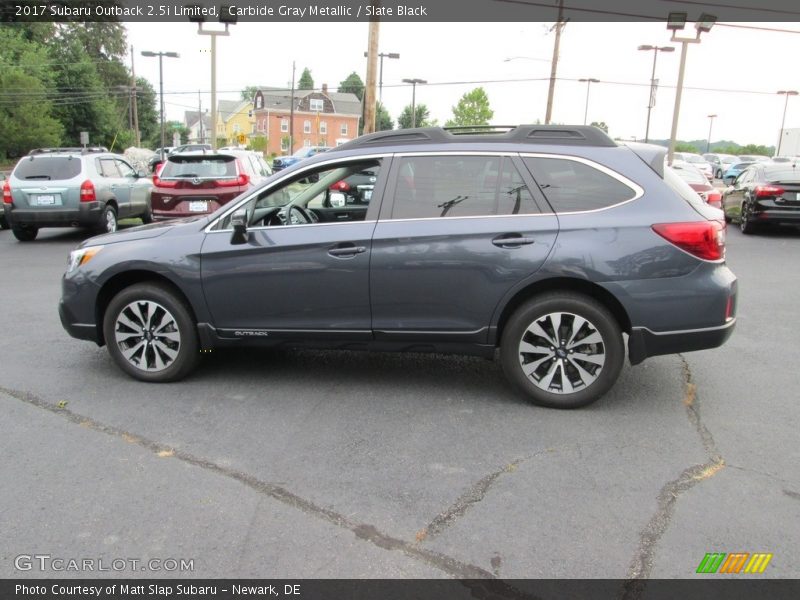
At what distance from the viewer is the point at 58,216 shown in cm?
1264

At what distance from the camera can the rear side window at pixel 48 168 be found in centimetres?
1280

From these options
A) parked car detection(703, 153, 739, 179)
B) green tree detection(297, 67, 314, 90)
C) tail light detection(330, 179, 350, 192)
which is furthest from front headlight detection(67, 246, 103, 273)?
green tree detection(297, 67, 314, 90)

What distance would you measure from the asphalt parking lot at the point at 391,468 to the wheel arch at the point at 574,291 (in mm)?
622

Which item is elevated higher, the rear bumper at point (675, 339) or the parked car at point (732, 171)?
the parked car at point (732, 171)

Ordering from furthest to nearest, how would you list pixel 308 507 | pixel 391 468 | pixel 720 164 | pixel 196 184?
1. pixel 720 164
2. pixel 196 184
3. pixel 391 468
4. pixel 308 507

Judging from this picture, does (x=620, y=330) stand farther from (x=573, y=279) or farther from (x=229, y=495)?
(x=229, y=495)

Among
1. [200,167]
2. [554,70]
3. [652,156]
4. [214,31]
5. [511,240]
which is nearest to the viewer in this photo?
[511,240]

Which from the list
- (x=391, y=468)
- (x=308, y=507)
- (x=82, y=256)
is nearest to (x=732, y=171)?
(x=82, y=256)

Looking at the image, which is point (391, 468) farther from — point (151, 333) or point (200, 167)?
point (200, 167)

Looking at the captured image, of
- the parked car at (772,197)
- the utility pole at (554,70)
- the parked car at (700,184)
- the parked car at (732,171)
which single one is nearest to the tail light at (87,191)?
the parked car at (700,184)

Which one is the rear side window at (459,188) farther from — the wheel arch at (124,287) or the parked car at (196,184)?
the parked car at (196,184)

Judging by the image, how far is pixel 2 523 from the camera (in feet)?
10.2

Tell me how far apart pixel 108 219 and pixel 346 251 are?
10.3 m

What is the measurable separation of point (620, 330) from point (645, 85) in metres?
48.0
